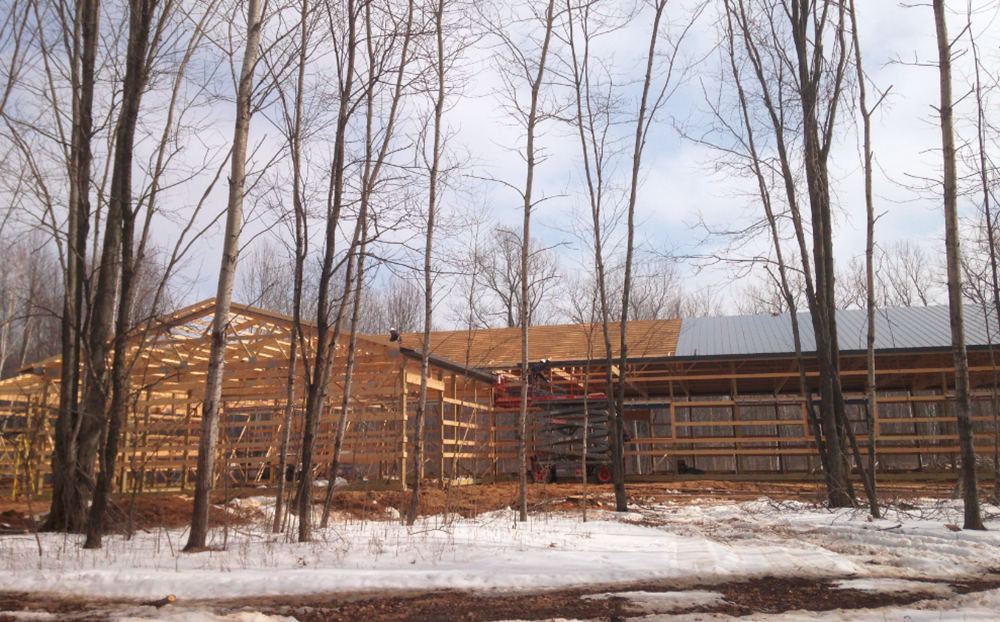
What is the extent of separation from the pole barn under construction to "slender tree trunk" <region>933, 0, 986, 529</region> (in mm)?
5661

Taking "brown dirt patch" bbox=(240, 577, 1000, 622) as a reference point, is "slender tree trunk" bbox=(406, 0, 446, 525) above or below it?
above

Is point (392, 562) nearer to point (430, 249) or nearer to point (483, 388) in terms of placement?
point (430, 249)

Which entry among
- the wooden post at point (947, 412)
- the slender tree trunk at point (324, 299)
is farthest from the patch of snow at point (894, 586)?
the wooden post at point (947, 412)

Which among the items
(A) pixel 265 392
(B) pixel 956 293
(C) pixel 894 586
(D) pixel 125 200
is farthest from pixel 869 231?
(A) pixel 265 392

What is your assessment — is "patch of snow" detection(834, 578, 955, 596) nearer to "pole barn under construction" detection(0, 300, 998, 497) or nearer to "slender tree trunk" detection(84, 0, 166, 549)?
"pole barn under construction" detection(0, 300, 998, 497)

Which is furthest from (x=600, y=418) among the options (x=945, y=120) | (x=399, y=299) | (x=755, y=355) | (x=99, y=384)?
(x=399, y=299)

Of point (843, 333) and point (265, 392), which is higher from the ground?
point (843, 333)

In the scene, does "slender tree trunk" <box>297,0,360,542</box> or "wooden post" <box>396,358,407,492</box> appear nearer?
"slender tree trunk" <box>297,0,360,542</box>

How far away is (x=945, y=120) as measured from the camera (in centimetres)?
873

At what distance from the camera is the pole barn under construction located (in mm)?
15711

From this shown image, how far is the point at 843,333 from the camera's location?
805 inches

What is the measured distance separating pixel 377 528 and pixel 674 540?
3.87 m

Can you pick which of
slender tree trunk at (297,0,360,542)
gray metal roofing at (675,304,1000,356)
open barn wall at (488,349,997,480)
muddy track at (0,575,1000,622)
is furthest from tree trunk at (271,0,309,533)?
gray metal roofing at (675,304,1000,356)

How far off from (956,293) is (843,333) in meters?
12.9
